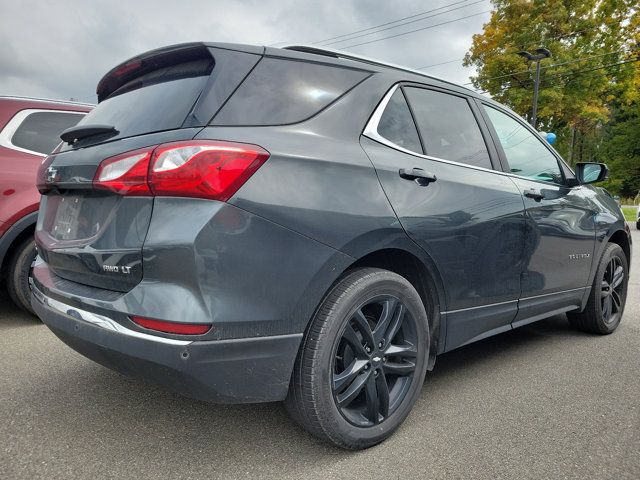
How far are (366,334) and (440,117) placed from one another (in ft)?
4.28

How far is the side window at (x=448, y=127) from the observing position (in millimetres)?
2457

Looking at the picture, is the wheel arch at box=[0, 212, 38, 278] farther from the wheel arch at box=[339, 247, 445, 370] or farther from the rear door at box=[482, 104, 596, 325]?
the rear door at box=[482, 104, 596, 325]

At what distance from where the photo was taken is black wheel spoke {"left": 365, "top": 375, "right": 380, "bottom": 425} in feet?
6.67

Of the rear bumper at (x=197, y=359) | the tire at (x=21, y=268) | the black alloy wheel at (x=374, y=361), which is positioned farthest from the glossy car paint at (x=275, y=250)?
the tire at (x=21, y=268)

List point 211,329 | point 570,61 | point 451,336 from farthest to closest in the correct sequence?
1. point 570,61
2. point 451,336
3. point 211,329

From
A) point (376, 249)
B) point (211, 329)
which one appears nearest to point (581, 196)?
point (376, 249)

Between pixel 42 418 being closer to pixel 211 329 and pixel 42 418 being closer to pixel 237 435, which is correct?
pixel 237 435

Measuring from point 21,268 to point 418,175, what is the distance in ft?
10.6

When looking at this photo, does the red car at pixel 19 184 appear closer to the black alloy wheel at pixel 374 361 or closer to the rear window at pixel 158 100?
the rear window at pixel 158 100

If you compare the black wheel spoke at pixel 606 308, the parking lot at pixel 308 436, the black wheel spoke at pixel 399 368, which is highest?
the black wheel spoke at pixel 399 368

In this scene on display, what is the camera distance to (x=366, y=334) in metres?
2.02

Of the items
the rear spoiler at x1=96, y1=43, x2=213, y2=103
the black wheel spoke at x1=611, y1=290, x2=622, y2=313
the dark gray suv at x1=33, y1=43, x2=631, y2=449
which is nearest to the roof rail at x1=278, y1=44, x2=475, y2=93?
the dark gray suv at x1=33, y1=43, x2=631, y2=449

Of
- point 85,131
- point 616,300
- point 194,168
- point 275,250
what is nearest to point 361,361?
point 275,250

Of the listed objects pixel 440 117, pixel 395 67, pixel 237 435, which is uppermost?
pixel 395 67
